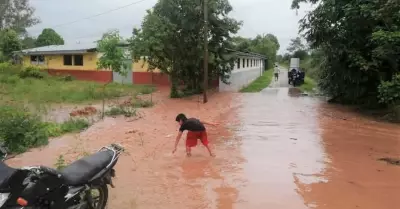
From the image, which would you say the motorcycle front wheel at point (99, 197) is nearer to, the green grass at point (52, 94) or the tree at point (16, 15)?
the green grass at point (52, 94)

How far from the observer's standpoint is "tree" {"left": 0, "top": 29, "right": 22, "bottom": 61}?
37.4 m

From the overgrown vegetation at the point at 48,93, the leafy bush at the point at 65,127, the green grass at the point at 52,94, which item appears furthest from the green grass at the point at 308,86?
the leafy bush at the point at 65,127

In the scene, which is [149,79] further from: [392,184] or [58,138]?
[392,184]

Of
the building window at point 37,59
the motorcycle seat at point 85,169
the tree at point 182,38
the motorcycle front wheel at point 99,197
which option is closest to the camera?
the motorcycle seat at point 85,169

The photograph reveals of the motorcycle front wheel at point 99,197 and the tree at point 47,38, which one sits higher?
the tree at point 47,38

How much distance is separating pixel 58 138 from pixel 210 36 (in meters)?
13.7

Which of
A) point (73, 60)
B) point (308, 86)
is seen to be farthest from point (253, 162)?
point (73, 60)

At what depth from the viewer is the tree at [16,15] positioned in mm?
52219

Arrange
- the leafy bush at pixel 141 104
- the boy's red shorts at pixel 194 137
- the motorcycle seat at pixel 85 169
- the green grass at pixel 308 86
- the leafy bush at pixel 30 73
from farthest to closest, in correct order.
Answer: the leafy bush at pixel 30 73 → the green grass at pixel 308 86 → the leafy bush at pixel 141 104 → the boy's red shorts at pixel 194 137 → the motorcycle seat at pixel 85 169

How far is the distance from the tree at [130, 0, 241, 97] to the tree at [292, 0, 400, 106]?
5198 mm

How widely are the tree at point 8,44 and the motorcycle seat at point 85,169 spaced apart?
36.7 metres

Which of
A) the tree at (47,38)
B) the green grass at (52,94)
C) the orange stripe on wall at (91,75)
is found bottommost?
the green grass at (52,94)

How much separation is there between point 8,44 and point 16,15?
60.8ft

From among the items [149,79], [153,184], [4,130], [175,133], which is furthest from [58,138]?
[149,79]
